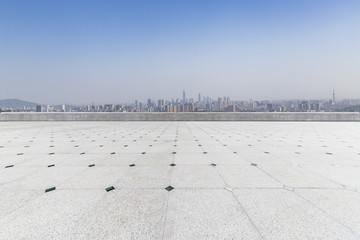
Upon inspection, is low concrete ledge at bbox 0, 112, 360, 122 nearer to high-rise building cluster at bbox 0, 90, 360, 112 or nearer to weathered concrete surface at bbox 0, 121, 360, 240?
high-rise building cluster at bbox 0, 90, 360, 112

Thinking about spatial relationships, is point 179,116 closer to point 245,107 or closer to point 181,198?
point 181,198

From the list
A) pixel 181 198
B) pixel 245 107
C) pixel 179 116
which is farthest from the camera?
pixel 245 107

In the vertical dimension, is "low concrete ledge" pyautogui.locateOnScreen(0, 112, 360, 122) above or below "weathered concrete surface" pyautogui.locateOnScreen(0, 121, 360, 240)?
above

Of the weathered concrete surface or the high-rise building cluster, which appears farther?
the high-rise building cluster

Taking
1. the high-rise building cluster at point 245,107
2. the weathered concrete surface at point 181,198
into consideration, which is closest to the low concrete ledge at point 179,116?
the high-rise building cluster at point 245,107

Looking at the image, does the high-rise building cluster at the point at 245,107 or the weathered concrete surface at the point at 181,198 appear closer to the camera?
the weathered concrete surface at the point at 181,198

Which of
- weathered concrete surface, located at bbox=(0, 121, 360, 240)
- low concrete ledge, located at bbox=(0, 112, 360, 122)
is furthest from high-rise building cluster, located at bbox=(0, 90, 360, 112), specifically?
weathered concrete surface, located at bbox=(0, 121, 360, 240)

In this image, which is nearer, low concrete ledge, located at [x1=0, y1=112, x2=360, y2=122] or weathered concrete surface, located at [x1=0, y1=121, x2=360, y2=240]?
weathered concrete surface, located at [x1=0, y1=121, x2=360, y2=240]

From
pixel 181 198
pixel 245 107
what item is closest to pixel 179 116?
pixel 181 198

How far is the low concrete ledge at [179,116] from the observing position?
1557cm

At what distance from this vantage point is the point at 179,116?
16.2m

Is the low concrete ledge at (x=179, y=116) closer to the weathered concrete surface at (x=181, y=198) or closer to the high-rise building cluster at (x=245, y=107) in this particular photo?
the high-rise building cluster at (x=245, y=107)

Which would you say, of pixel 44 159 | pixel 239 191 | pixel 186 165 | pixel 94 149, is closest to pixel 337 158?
pixel 239 191

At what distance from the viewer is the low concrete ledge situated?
51.1 ft
